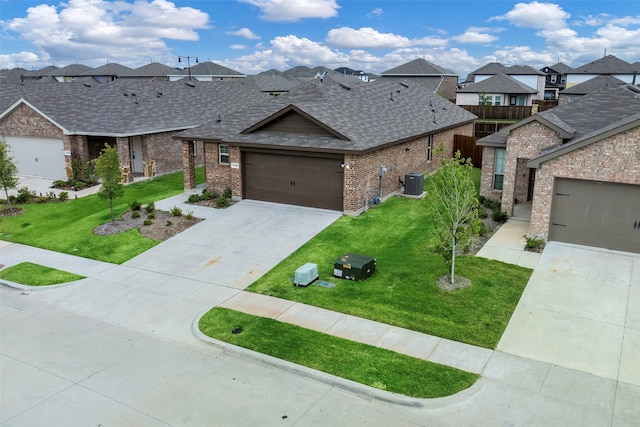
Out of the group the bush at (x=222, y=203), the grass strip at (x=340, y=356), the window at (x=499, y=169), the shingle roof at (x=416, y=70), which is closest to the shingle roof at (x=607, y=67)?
the shingle roof at (x=416, y=70)

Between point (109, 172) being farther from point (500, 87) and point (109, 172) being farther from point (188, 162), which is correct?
point (500, 87)

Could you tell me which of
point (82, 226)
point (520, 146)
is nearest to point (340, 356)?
point (520, 146)

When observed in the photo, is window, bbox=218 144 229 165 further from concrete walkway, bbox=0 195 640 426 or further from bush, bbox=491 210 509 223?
bush, bbox=491 210 509 223

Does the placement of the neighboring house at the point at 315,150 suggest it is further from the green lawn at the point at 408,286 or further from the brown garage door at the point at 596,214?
the brown garage door at the point at 596,214

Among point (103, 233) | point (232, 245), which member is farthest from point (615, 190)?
point (103, 233)

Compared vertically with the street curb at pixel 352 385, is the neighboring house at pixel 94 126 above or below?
above

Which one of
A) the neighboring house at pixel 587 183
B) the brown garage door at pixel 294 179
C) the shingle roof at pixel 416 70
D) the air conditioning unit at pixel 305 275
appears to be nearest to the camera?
the air conditioning unit at pixel 305 275

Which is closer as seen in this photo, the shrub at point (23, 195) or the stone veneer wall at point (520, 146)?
the stone veneer wall at point (520, 146)

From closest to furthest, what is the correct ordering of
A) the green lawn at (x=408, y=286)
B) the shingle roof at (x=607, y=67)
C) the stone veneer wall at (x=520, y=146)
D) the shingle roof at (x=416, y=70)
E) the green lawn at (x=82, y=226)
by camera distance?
the green lawn at (x=408, y=286)
the green lawn at (x=82, y=226)
the stone veneer wall at (x=520, y=146)
the shingle roof at (x=416, y=70)
the shingle roof at (x=607, y=67)
